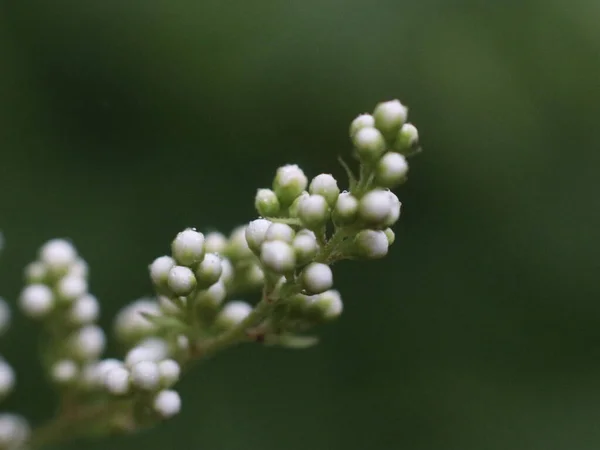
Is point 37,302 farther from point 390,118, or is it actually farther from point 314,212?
point 390,118

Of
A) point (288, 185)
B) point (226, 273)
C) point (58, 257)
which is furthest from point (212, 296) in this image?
point (58, 257)

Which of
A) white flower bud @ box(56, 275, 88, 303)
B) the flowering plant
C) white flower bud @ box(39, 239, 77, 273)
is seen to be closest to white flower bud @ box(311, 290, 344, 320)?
the flowering plant

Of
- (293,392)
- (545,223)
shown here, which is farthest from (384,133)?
(545,223)

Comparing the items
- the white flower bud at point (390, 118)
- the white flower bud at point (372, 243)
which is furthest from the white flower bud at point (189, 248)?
the white flower bud at point (390, 118)

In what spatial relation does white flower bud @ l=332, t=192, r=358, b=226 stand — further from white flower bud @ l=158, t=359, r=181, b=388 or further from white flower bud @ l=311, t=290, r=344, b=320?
white flower bud @ l=158, t=359, r=181, b=388

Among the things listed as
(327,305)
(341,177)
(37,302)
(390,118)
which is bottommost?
(327,305)

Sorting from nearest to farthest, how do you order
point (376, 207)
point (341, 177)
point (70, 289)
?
1. point (376, 207)
2. point (70, 289)
3. point (341, 177)

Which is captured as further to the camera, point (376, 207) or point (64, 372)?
point (64, 372)
